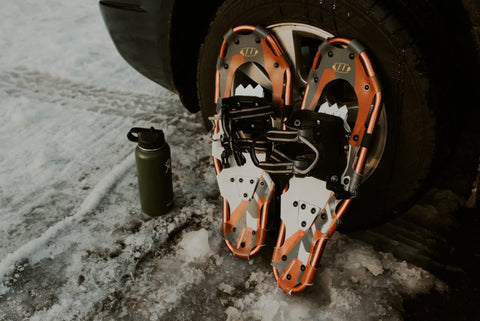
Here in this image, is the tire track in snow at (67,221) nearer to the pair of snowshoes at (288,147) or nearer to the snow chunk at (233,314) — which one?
the pair of snowshoes at (288,147)

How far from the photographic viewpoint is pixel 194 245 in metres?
2.18

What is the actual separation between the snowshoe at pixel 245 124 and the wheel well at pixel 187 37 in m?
0.27

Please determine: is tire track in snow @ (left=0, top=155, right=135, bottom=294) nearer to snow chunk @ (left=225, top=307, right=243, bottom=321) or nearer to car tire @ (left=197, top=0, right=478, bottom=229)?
snow chunk @ (left=225, top=307, right=243, bottom=321)

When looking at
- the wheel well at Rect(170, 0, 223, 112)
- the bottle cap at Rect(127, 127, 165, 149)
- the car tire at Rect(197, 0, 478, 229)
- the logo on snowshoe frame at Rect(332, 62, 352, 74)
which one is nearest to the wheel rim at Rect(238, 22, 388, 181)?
the car tire at Rect(197, 0, 478, 229)

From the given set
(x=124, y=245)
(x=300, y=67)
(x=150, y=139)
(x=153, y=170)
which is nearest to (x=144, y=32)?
(x=150, y=139)

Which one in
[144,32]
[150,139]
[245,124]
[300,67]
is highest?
[144,32]

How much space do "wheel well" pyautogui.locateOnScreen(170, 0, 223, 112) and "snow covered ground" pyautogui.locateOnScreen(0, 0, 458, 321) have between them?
582mm

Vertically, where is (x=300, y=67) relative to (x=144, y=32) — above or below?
below

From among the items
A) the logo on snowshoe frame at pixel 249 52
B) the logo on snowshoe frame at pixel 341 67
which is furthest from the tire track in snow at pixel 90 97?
the logo on snowshoe frame at pixel 341 67

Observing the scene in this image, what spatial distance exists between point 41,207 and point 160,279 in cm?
92

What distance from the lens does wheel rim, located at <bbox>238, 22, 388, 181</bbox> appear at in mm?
1862

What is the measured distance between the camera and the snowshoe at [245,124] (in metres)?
1.98

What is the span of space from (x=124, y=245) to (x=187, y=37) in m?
1.17

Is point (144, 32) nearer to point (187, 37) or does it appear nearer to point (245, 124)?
point (187, 37)
